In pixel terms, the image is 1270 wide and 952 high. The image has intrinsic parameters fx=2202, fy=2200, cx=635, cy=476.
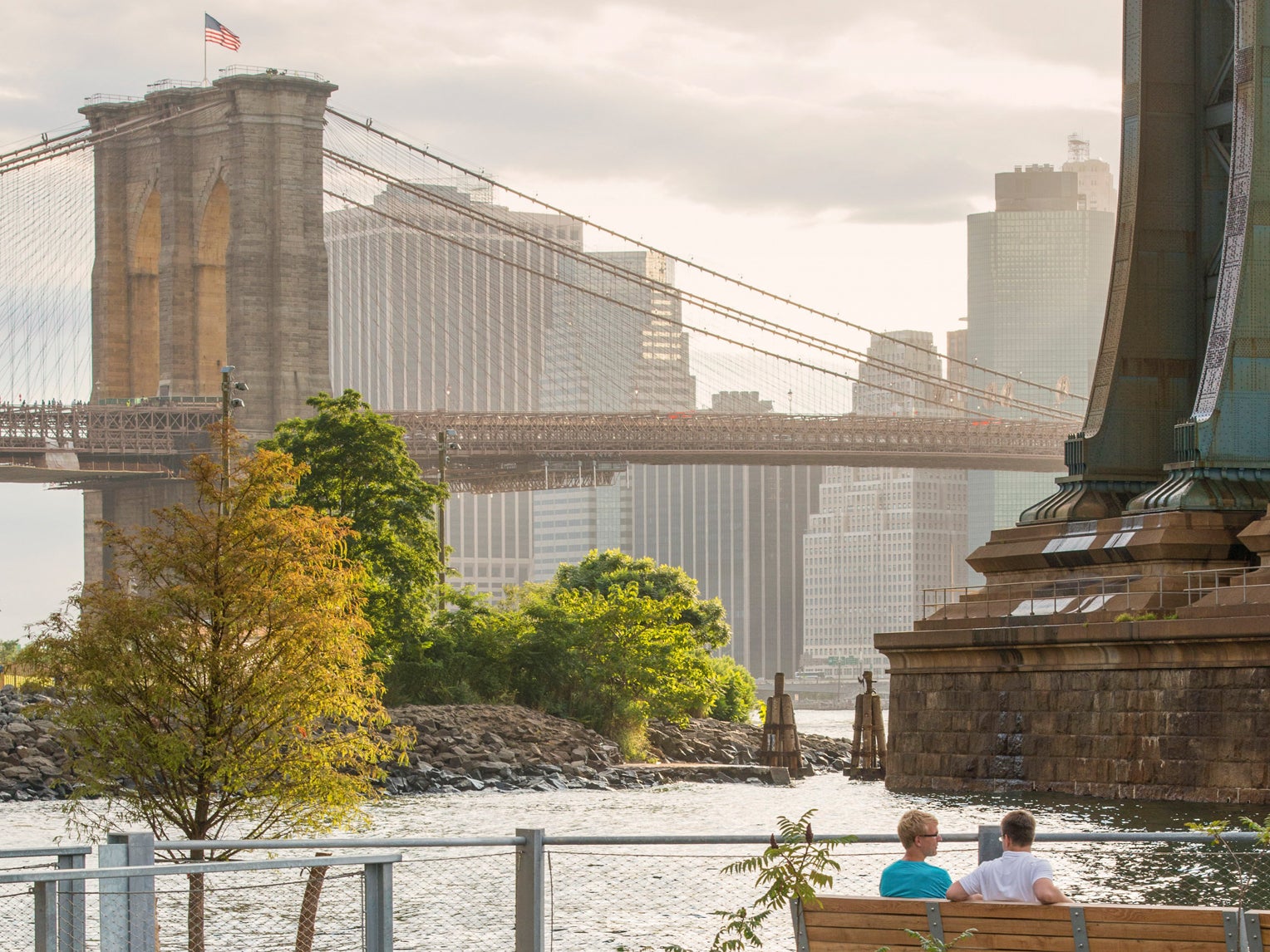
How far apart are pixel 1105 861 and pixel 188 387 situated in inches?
2833

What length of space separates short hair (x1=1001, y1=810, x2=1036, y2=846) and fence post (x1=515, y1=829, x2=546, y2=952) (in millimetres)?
2326

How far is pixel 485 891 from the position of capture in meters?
26.9

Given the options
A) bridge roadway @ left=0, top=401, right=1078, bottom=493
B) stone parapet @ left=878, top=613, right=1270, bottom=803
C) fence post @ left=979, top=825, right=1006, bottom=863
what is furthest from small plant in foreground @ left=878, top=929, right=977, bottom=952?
bridge roadway @ left=0, top=401, right=1078, bottom=493

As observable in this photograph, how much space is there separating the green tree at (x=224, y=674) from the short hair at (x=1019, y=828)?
1300cm

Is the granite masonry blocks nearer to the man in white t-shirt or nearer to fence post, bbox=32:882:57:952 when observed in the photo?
the man in white t-shirt

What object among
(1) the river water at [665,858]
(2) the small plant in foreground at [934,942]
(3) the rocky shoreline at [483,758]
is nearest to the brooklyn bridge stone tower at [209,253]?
(3) the rocky shoreline at [483,758]

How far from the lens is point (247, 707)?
75.6ft

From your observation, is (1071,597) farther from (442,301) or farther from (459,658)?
(442,301)

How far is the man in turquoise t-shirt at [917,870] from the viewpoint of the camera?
432 inches

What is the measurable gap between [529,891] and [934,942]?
2.27 meters

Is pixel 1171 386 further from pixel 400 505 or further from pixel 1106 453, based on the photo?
pixel 400 505

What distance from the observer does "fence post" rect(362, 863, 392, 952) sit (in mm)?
10555

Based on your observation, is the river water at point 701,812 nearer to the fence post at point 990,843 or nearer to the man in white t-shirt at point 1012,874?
the fence post at point 990,843

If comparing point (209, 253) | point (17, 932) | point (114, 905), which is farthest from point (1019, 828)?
point (209, 253)
